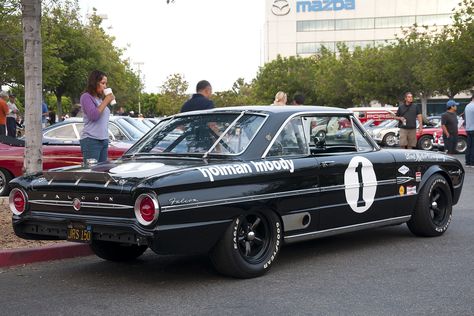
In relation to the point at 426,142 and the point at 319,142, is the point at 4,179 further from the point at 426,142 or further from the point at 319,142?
the point at 426,142

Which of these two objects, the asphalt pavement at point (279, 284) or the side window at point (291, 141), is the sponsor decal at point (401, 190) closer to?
the asphalt pavement at point (279, 284)

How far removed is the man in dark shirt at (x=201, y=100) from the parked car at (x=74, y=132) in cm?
248

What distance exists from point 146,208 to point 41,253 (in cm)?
195

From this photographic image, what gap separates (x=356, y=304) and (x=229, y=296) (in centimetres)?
93

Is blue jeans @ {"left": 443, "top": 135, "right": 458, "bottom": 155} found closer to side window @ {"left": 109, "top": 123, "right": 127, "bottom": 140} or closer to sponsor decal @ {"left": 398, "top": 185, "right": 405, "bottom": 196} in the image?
side window @ {"left": 109, "top": 123, "right": 127, "bottom": 140}

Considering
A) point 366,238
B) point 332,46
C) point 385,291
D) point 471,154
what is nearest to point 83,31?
point 471,154

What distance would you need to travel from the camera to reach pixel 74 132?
11.3 meters

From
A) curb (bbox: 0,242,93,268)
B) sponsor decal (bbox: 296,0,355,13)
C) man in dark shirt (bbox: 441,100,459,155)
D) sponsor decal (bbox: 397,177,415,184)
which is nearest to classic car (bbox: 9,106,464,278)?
sponsor decal (bbox: 397,177,415,184)

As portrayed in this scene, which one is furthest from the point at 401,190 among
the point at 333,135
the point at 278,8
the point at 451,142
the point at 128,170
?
the point at 278,8

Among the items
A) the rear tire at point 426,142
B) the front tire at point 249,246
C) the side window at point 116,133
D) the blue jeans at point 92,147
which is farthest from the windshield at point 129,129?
the rear tire at point 426,142

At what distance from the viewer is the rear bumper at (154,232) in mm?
4887

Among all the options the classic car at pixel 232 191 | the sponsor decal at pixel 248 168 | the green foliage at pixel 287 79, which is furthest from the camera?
the green foliage at pixel 287 79

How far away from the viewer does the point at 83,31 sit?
3378cm

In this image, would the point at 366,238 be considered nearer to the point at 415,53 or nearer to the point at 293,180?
the point at 293,180
